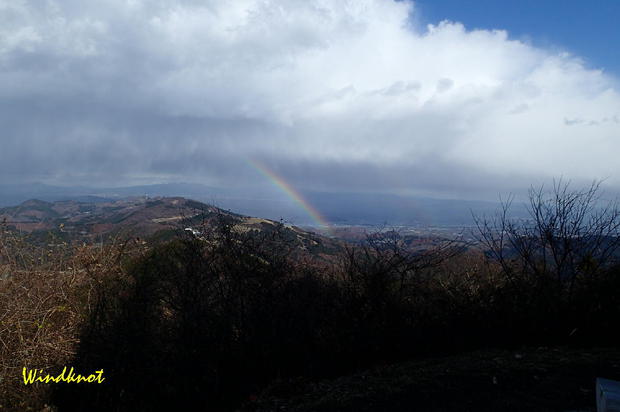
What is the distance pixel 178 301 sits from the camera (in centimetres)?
812

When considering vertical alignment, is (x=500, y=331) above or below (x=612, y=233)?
below

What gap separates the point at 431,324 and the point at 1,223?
31.9ft

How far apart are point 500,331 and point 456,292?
3.68ft

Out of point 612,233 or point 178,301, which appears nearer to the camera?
point 612,233

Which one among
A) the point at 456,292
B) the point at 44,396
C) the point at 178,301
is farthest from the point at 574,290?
the point at 44,396

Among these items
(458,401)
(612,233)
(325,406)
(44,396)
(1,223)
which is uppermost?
(612,233)

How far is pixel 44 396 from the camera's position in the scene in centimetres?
662

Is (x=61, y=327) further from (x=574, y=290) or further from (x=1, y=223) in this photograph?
(x=574, y=290)

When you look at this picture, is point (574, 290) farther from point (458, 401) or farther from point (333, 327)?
point (333, 327)

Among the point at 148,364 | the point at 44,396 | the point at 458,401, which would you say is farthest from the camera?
the point at 148,364

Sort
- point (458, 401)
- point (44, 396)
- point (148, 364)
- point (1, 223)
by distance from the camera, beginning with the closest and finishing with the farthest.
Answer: point (458, 401) < point (44, 396) < point (148, 364) < point (1, 223)

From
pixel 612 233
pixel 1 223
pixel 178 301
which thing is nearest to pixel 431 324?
pixel 612 233

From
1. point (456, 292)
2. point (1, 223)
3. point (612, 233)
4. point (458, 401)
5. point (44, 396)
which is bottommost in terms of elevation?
point (44, 396)

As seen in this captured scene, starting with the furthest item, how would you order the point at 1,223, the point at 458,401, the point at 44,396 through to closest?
the point at 1,223, the point at 44,396, the point at 458,401
